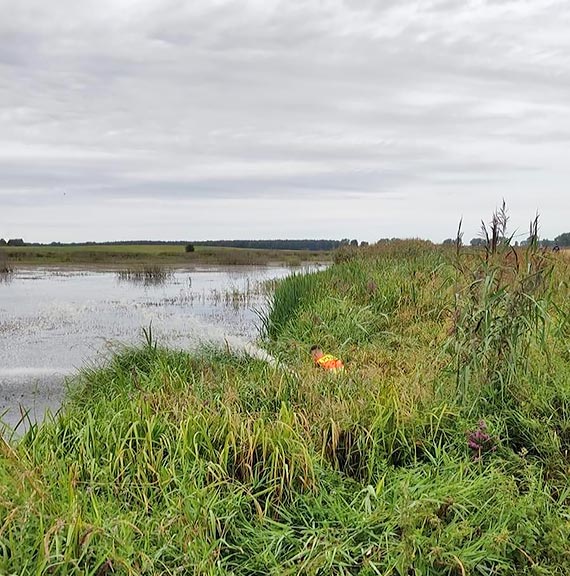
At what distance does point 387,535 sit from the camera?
106 inches

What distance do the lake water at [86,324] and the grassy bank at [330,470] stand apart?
0.94 m

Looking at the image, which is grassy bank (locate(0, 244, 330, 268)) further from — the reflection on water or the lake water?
the lake water

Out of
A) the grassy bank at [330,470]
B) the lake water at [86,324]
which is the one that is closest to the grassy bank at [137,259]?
the lake water at [86,324]

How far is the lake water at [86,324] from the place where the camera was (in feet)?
24.9

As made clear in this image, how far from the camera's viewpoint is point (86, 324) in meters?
12.6

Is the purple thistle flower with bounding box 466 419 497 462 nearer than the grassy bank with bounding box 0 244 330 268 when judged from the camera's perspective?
Yes

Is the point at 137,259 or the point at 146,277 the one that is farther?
the point at 137,259

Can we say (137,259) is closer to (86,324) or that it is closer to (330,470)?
(86,324)

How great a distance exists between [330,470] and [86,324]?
1030cm

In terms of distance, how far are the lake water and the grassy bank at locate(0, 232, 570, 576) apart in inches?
37.0

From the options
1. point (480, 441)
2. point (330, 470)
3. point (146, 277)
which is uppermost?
point (146, 277)

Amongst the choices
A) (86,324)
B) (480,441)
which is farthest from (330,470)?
(86,324)

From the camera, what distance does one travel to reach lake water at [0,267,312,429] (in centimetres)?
759

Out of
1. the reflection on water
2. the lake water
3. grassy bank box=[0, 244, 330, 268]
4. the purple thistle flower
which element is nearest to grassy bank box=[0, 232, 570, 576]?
the purple thistle flower
